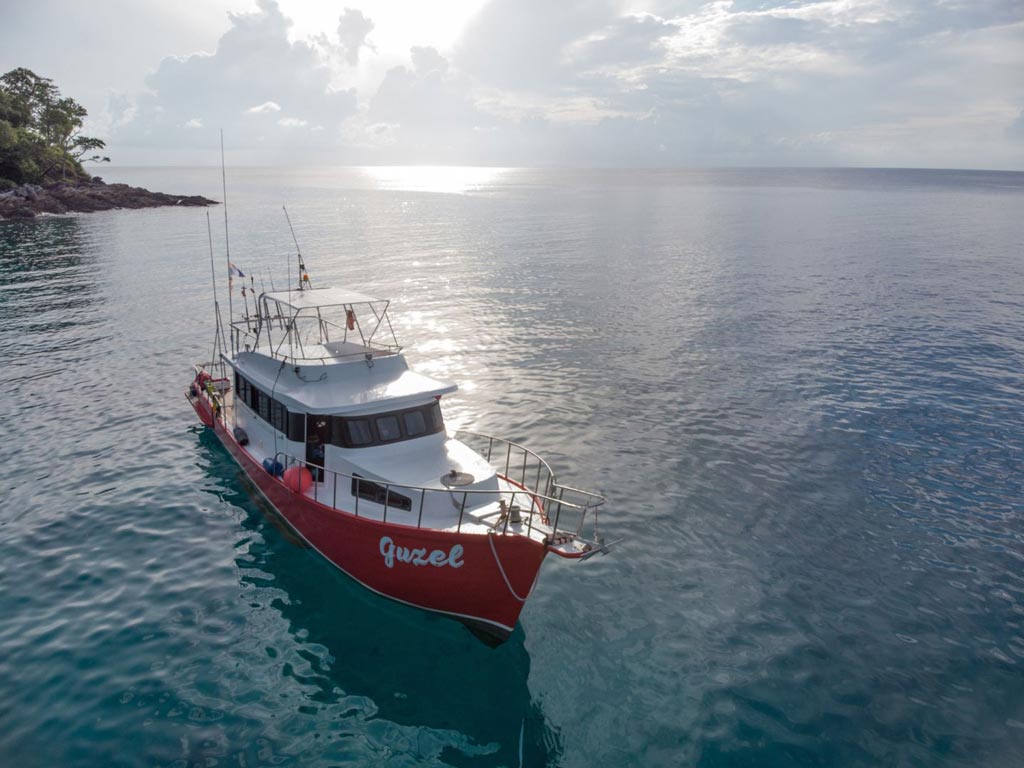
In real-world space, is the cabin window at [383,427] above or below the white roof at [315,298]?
below

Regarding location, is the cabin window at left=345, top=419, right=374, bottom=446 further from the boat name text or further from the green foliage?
the green foliage

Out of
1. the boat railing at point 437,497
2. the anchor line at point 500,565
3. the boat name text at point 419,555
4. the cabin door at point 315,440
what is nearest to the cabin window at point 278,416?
the cabin door at point 315,440

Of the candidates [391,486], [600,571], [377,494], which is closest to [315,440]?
[377,494]

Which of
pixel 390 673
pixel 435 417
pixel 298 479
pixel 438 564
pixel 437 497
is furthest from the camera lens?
pixel 435 417

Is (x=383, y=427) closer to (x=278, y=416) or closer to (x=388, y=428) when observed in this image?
(x=388, y=428)

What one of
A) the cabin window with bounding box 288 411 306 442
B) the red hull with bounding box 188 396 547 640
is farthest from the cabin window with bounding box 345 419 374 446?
the red hull with bounding box 188 396 547 640

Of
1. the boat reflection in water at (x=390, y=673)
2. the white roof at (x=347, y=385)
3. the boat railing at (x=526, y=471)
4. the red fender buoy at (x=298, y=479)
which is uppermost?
the white roof at (x=347, y=385)

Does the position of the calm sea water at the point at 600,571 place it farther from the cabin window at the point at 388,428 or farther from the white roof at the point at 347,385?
the white roof at the point at 347,385
